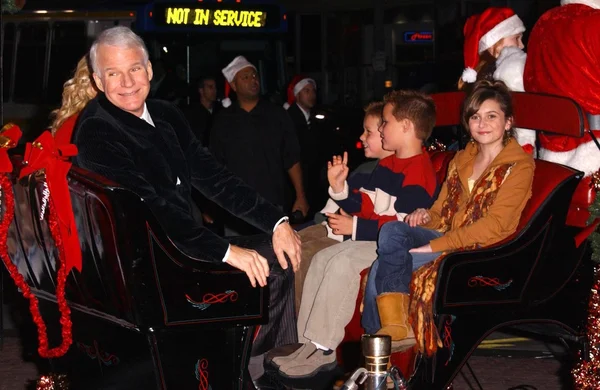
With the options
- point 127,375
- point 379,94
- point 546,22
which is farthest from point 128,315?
point 379,94

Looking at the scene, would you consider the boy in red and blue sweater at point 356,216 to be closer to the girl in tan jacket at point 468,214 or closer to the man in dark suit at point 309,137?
the girl in tan jacket at point 468,214

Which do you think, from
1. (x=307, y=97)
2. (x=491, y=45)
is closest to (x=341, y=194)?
(x=491, y=45)

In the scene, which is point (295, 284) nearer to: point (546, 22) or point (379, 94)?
point (546, 22)

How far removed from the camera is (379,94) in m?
22.4

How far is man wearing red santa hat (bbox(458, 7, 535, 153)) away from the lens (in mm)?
6654

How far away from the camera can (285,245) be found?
5.05 meters

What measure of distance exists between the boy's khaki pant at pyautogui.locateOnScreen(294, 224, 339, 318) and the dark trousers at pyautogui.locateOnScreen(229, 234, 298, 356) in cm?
37

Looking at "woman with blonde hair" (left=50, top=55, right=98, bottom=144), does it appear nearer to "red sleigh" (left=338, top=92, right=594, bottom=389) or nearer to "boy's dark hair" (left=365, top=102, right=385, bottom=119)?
"boy's dark hair" (left=365, top=102, right=385, bottom=119)

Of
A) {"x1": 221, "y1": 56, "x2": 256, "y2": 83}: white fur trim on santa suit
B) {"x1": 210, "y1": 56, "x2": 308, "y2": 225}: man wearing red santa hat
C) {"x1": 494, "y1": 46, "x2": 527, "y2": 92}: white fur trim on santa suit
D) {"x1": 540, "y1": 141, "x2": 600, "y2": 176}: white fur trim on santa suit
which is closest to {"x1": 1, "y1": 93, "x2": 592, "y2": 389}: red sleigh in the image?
{"x1": 540, "y1": 141, "x2": 600, "y2": 176}: white fur trim on santa suit

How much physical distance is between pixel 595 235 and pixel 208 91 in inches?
324

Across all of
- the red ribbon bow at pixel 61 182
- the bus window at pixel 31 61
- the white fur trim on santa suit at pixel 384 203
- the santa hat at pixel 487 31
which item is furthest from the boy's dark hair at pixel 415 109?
the bus window at pixel 31 61

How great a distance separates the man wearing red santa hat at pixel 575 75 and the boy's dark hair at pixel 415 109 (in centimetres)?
74

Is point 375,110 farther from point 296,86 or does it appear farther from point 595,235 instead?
point 296,86

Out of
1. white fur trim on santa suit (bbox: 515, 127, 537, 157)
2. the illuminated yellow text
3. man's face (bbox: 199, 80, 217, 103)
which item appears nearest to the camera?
white fur trim on santa suit (bbox: 515, 127, 537, 157)
